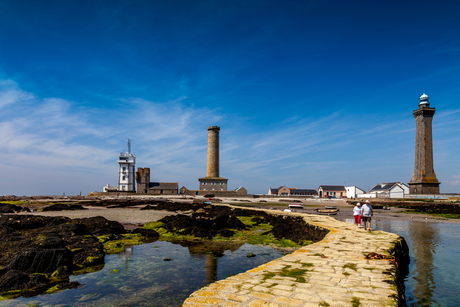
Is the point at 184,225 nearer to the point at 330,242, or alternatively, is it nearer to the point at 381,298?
the point at 330,242

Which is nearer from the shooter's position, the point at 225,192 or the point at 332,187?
the point at 225,192

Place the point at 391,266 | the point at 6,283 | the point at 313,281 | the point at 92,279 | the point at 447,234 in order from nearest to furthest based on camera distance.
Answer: the point at 313,281 → the point at 391,266 → the point at 6,283 → the point at 92,279 → the point at 447,234

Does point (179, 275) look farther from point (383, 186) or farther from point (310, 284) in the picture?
point (383, 186)

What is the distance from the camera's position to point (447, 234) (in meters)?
15.9

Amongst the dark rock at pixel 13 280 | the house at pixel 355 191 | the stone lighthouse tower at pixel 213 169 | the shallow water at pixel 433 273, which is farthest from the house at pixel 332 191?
the dark rock at pixel 13 280

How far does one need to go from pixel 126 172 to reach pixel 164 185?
12312 mm

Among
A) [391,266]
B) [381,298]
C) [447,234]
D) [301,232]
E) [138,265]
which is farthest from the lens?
[447,234]

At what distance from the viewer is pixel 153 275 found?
8.05 metres

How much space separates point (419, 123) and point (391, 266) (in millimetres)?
64960

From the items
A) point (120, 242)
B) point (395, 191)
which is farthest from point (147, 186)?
point (120, 242)

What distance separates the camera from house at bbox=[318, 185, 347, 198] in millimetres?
91938

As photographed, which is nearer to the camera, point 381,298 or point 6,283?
point 381,298

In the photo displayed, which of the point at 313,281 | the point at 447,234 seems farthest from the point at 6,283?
the point at 447,234

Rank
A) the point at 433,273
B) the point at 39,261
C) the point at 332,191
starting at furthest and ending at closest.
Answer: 1. the point at 332,191
2. the point at 433,273
3. the point at 39,261
